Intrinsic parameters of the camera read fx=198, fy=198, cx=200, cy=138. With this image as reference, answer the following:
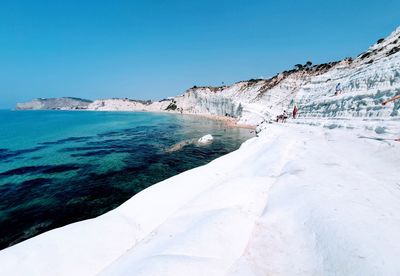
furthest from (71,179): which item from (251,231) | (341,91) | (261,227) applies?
(341,91)

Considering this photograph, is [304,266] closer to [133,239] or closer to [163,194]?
[133,239]

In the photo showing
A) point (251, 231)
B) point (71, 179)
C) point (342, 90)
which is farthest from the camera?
point (342, 90)

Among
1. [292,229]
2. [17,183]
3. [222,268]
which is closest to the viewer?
[222,268]

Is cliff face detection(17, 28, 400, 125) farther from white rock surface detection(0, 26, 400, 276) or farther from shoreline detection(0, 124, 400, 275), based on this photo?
shoreline detection(0, 124, 400, 275)

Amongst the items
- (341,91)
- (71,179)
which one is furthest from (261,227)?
(341,91)

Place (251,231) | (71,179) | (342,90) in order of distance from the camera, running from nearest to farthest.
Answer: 1. (251,231)
2. (71,179)
3. (342,90)

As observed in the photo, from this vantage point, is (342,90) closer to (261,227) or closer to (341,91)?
(341,91)

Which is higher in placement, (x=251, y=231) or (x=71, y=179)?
(x=251, y=231)

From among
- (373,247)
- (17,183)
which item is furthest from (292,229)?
(17,183)

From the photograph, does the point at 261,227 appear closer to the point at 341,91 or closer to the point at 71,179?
the point at 71,179

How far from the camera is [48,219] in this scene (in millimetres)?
11172

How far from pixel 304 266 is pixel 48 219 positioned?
42.7 feet

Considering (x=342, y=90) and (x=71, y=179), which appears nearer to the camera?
(x=71, y=179)

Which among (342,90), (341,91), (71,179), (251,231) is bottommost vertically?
(71,179)
